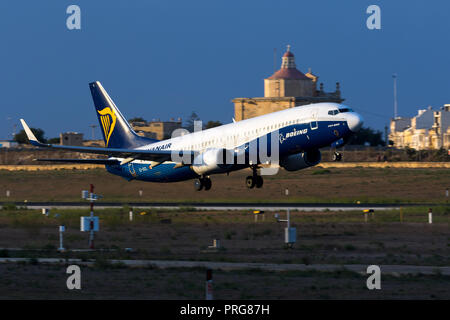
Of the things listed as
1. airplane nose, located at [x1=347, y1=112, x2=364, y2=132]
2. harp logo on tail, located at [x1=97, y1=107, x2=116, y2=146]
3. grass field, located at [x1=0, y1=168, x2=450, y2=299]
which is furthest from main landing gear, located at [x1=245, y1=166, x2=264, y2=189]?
harp logo on tail, located at [x1=97, y1=107, x2=116, y2=146]

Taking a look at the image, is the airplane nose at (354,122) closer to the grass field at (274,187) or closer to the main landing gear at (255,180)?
the main landing gear at (255,180)

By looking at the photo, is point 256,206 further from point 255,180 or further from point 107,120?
point 107,120

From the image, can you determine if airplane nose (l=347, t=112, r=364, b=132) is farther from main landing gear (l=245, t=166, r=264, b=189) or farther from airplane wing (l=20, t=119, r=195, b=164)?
airplane wing (l=20, t=119, r=195, b=164)

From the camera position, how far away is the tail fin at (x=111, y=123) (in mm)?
71375

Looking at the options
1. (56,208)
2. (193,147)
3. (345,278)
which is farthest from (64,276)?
(56,208)

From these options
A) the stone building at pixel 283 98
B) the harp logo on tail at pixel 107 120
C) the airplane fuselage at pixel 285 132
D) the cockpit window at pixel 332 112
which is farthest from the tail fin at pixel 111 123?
the stone building at pixel 283 98

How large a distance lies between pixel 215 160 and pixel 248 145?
2521mm

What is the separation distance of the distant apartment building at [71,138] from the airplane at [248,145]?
11298 cm

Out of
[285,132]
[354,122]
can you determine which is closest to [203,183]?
[285,132]

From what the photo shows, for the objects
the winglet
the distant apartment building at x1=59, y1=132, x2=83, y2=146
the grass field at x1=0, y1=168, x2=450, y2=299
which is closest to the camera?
the grass field at x1=0, y1=168, x2=450, y2=299

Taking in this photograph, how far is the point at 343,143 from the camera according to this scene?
50.7 metres

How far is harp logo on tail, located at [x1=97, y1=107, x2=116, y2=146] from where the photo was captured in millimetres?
72938

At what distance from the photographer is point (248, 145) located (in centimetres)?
5347
